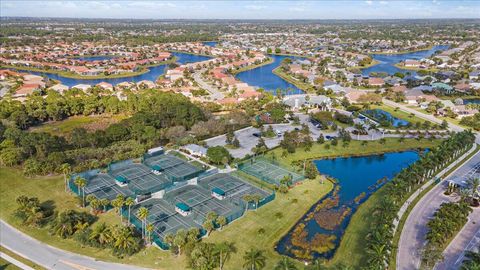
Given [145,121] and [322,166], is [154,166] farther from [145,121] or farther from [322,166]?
[322,166]

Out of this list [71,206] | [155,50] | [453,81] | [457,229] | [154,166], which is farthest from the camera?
[155,50]

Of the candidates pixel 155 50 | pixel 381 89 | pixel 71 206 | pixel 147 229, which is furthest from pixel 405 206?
pixel 155 50

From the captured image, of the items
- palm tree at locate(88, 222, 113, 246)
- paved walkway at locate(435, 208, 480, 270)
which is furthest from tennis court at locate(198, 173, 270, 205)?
paved walkway at locate(435, 208, 480, 270)

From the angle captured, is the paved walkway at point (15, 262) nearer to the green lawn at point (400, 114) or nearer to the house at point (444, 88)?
the green lawn at point (400, 114)

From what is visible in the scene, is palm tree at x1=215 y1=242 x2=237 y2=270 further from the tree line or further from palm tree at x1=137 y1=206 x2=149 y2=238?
the tree line

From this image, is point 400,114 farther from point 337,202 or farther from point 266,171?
point 337,202
